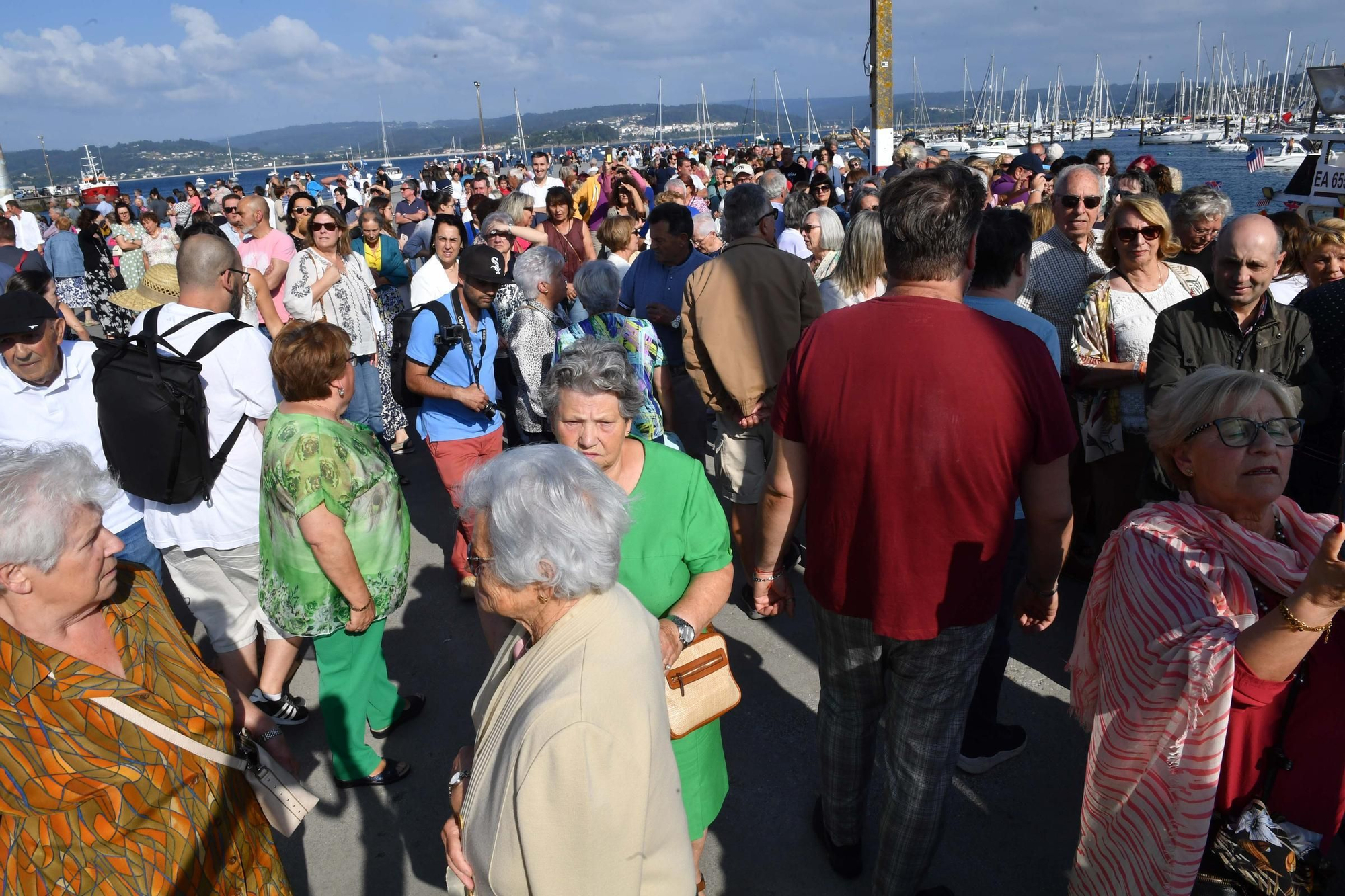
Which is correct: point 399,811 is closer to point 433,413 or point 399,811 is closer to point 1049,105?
point 433,413

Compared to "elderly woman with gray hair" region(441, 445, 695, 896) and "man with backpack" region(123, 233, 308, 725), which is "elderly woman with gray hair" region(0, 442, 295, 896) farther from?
"man with backpack" region(123, 233, 308, 725)

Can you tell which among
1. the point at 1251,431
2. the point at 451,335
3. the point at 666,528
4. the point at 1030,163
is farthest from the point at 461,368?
the point at 1030,163

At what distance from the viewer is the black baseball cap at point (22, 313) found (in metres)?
2.90

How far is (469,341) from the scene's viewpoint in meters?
4.06

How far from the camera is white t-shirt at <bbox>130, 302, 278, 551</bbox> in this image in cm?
303

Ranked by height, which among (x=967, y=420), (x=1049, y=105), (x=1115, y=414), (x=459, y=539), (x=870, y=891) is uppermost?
(x=1049, y=105)

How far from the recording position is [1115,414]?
3467 mm

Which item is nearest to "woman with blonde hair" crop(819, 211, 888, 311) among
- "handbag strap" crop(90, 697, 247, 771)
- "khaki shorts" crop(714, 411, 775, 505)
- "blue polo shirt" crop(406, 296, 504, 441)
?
"khaki shorts" crop(714, 411, 775, 505)

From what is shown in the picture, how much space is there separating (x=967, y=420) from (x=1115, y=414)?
2.02 meters

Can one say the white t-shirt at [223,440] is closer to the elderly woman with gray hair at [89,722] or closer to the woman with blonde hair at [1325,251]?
the elderly woman with gray hair at [89,722]

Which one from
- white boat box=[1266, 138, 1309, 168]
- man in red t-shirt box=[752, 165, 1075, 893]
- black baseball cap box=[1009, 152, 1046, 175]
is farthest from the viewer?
white boat box=[1266, 138, 1309, 168]

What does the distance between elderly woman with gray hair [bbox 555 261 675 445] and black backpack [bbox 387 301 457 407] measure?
657 mm

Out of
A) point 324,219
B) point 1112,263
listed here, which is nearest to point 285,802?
point 1112,263

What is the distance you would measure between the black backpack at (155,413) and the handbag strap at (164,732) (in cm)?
147
